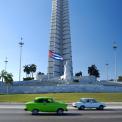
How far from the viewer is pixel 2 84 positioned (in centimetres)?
10381

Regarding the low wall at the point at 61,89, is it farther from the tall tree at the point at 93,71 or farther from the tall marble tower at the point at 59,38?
the tall tree at the point at 93,71

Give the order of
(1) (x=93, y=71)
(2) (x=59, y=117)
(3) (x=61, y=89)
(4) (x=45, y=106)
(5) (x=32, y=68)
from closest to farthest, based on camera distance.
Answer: (2) (x=59, y=117), (4) (x=45, y=106), (3) (x=61, y=89), (5) (x=32, y=68), (1) (x=93, y=71)

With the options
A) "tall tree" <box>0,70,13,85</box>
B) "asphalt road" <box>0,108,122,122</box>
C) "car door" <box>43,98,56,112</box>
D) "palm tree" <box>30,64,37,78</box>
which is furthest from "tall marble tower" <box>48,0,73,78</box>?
"asphalt road" <box>0,108,122,122</box>

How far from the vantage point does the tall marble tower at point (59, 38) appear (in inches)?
6078

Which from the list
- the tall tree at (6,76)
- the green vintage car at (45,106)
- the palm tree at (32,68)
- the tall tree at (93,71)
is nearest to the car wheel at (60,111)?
the green vintage car at (45,106)

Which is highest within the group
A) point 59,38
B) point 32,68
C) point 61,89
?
point 59,38

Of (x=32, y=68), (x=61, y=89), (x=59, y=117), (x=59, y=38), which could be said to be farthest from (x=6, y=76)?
(x=59, y=117)

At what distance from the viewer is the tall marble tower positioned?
154375mm

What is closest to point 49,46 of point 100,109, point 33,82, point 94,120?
point 33,82

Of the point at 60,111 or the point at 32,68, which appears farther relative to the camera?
the point at 32,68

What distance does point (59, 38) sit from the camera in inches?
6235

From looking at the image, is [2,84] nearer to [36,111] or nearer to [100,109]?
[100,109]

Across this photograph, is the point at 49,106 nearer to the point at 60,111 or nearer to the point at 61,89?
the point at 60,111

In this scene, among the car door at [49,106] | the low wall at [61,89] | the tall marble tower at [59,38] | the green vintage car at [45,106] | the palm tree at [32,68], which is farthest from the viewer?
the palm tree at [32,68]
